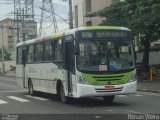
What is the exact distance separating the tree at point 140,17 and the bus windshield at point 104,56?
665 inches

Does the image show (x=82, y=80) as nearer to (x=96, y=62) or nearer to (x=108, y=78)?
(x=96, y=62)

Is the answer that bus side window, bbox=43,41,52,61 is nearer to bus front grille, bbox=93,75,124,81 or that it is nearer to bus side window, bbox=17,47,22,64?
bus front grille, bbox=93,75,124,81

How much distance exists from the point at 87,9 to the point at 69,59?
49.2 metres

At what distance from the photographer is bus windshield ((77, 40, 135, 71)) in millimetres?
18875

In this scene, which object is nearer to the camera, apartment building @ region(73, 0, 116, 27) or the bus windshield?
the bus windshield

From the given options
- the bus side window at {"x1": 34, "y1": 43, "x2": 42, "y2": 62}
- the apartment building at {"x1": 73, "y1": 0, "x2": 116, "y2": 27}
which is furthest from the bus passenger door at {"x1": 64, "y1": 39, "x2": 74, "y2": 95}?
the apartment building at {"x1": 73, "y1": 0, "x2": 116, "y2": 27}

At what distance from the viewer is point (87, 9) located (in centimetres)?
6844

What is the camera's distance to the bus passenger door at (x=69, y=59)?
19.5 meters

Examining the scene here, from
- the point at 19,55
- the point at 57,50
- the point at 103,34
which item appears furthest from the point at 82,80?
the point at 19,55

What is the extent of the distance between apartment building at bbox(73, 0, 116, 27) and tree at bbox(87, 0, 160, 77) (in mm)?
19138

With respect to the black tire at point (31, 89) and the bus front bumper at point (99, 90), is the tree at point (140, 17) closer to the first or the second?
the black tire at point (31, 89)

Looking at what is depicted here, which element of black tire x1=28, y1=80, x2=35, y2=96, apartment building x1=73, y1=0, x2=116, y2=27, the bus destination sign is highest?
apartment building x1=73, y1=0, x2=116, y2=27

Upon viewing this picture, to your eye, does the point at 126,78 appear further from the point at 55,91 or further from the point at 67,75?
the point at 55,91

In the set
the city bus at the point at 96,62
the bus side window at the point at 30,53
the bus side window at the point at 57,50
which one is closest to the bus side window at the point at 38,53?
the bus side window at the point at 30,53
